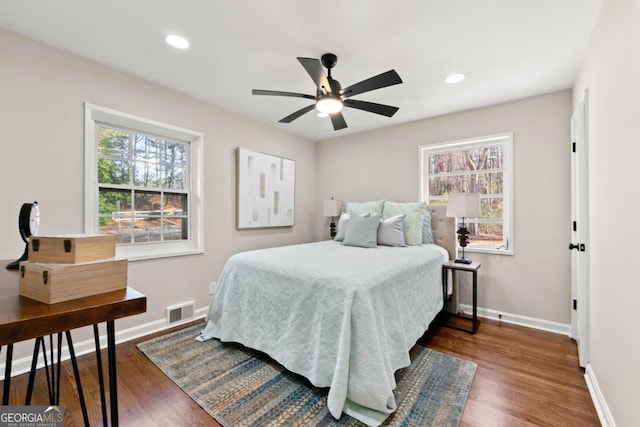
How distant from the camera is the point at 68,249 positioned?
0.82m

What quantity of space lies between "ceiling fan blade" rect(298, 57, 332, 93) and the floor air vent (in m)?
2.55

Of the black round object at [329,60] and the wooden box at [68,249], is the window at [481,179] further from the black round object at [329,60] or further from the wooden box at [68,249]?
the wooden box at [68,249]

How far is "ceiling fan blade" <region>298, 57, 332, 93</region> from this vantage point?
1.82 meters

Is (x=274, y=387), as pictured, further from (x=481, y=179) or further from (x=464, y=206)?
(x=481, y=179)

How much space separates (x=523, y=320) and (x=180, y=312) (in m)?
3.63

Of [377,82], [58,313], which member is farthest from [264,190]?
[58,313]

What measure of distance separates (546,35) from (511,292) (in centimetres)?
242

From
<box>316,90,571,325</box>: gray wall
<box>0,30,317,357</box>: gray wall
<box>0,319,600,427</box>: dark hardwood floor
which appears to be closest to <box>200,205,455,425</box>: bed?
<box>0,319,600,427</box>: dark hardwood floor

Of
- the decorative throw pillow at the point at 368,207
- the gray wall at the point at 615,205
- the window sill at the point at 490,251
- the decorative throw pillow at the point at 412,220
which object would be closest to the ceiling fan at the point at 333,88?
the gray wall at the point at 615,205

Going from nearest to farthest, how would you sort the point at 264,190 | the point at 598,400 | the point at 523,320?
the point at 598,400 < the point at 523,320 < the point at 264,190

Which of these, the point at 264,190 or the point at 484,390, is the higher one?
the point at 264,190

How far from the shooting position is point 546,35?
1977 millimetres

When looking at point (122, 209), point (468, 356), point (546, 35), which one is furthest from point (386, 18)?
point (122, 209)

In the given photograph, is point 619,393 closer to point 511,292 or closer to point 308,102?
point 511,292
